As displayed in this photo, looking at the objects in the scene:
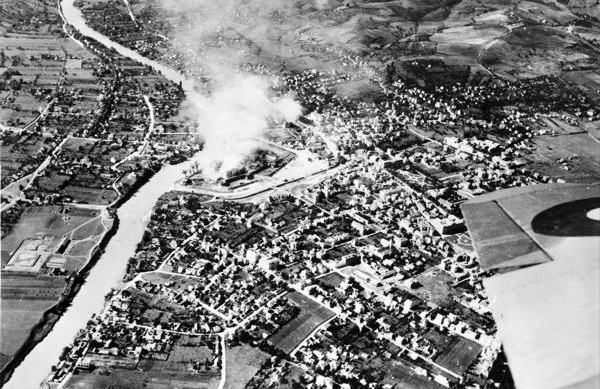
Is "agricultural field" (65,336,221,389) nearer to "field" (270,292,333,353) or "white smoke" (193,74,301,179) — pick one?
"field" (270,292,333,353)

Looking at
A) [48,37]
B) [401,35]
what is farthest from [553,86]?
[48,37]

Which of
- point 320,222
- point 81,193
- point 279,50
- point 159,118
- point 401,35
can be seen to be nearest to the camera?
point 320,222

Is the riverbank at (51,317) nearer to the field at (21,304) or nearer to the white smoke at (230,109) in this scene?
the field at (21,304)

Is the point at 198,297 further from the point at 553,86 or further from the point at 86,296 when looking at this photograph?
the point at 553,86

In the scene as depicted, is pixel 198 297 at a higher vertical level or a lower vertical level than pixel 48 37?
lower

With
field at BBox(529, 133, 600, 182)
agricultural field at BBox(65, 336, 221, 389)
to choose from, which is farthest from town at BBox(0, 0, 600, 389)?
field at BBox(529, 133, 600, 182)

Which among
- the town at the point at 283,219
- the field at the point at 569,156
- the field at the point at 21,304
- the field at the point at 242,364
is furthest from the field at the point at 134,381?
the field at the point at 569,156
